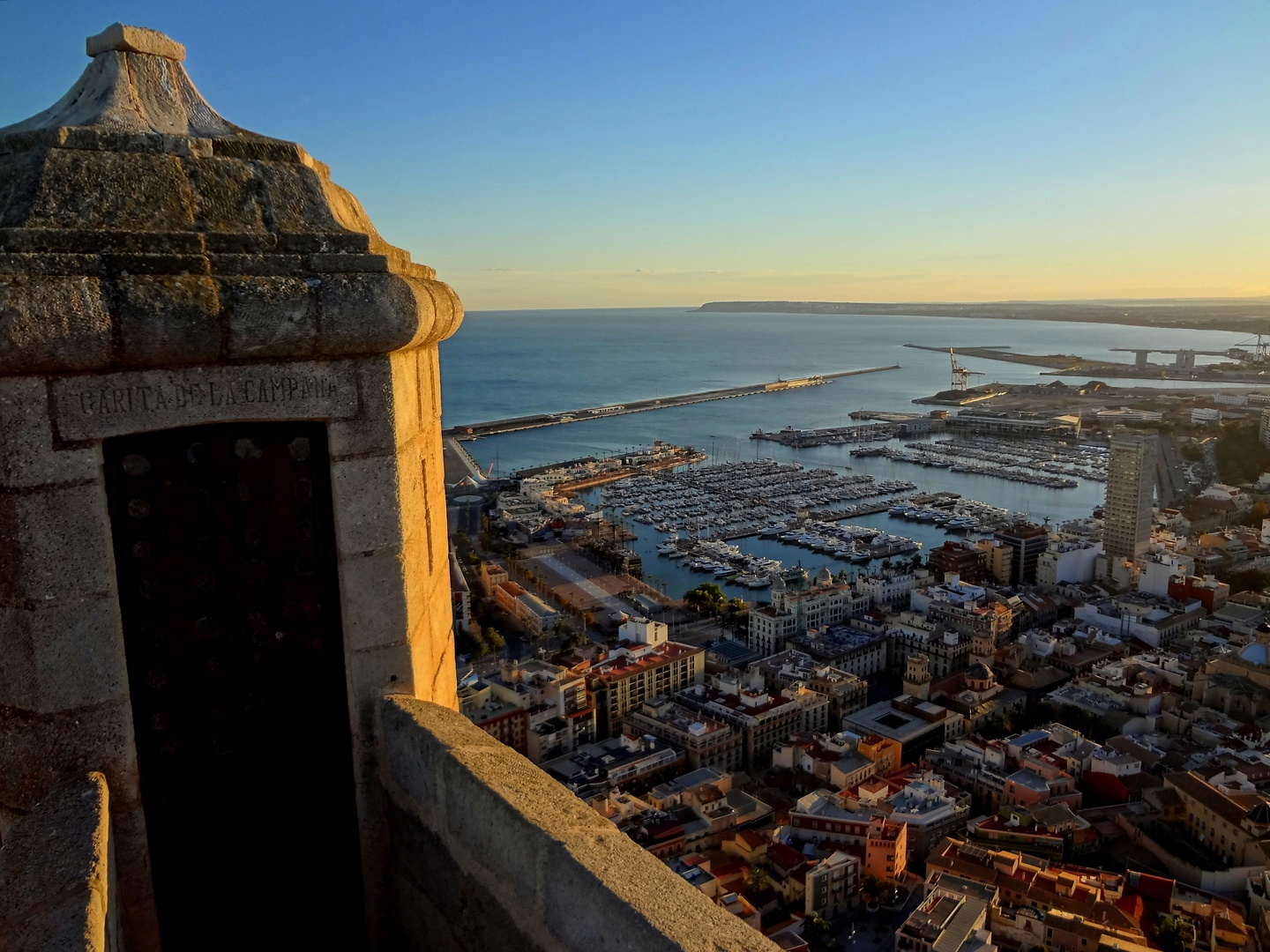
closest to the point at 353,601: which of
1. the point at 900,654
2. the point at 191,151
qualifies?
the point at 191,151

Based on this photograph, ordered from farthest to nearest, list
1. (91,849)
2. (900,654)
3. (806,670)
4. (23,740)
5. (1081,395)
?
(1081,395) → (900,654) → (806,670) → (23,740) → (91,849)

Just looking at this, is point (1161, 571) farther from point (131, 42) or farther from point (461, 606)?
point (131, 42)

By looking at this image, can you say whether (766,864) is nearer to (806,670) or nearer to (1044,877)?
(1044,877)

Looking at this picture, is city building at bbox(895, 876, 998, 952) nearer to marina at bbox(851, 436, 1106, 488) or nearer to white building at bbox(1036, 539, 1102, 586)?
white building at bbox(1036, 539, 1102, 586)

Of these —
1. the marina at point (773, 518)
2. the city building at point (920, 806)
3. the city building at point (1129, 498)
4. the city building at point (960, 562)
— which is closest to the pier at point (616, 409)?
A: the marina at point (773, 518)

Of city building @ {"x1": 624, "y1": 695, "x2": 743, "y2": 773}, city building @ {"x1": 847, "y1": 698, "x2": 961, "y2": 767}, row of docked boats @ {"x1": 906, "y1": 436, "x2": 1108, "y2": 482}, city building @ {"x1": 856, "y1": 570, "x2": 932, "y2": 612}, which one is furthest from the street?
row of docked boats @ {"x1": 906, "y1": 436, "x2": 1108, "y2": 482}

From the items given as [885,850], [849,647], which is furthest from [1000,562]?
[885,850]
